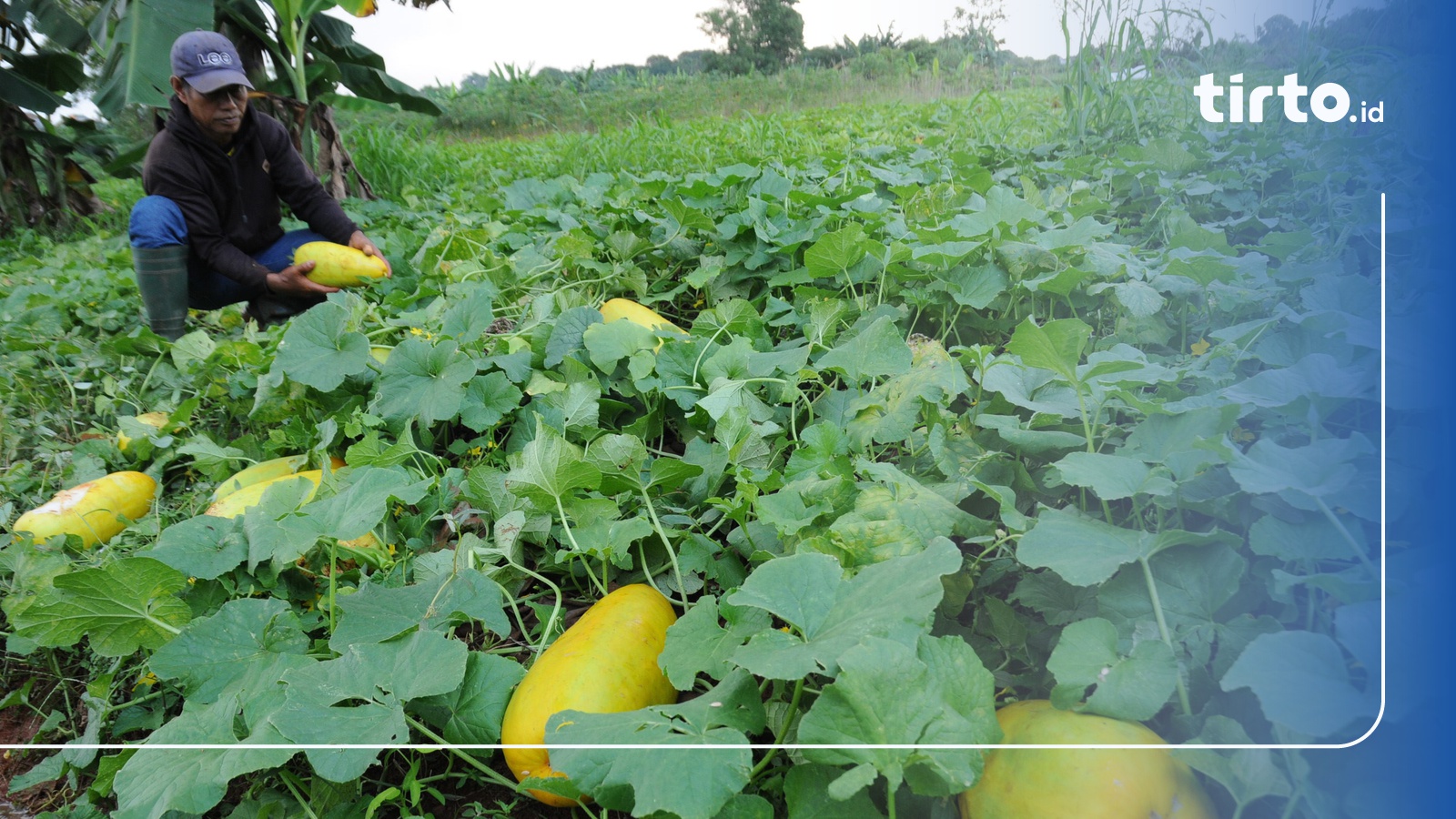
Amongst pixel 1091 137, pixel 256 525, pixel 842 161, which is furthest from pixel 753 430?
pixel 1091 137

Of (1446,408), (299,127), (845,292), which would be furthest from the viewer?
(299,127)

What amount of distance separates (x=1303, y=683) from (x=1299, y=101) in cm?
45

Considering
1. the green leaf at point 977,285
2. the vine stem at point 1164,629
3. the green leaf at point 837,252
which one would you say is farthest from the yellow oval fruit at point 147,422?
the vine stem at point 1164,629

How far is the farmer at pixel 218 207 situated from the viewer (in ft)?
8.32

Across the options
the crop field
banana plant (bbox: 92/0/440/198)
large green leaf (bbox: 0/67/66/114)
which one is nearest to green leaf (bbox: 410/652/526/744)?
the crop field

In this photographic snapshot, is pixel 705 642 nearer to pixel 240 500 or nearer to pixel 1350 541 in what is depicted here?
pixel 1350 541

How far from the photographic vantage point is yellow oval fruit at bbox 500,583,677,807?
32.7 inches

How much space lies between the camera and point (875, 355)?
3.79 feet

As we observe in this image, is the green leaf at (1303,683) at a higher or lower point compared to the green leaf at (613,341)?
lower

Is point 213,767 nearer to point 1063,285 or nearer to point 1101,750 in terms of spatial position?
point 1101,750

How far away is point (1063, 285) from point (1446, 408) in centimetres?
84

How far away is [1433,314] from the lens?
0.52 meters

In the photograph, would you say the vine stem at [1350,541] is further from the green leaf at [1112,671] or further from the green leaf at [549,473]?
the green leaf at [549,473]

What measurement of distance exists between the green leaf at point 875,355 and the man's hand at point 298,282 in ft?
6.22
